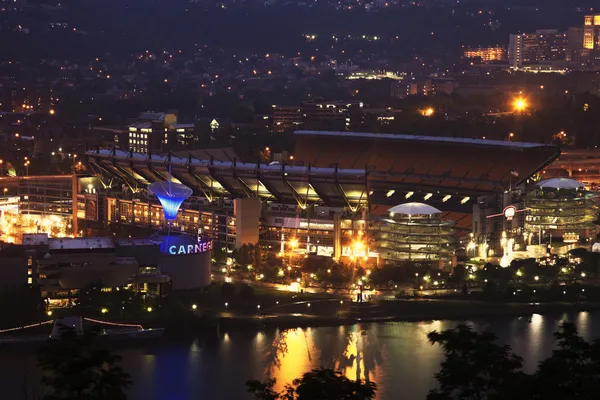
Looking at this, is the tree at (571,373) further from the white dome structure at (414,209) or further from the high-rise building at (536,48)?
the high-rise building at (536,48)

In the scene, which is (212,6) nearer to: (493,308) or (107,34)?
(107,34)

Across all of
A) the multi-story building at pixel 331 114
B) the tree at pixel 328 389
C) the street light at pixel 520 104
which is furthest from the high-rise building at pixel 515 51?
the tree at pixel 328 389

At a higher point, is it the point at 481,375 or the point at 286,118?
the point at 286,118

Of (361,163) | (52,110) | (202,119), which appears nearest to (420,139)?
(361,163)

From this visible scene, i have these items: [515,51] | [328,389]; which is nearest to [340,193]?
[328,389]

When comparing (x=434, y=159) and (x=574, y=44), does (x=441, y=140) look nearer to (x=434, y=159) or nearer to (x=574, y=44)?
(x=434, y=159)

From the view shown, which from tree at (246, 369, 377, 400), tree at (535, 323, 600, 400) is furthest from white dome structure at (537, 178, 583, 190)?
tree at (246, 369, 377, 400)
